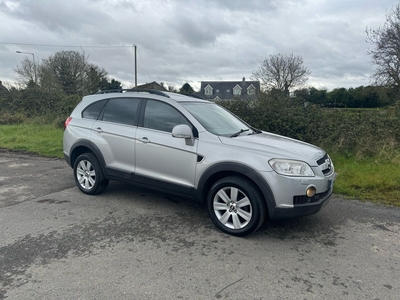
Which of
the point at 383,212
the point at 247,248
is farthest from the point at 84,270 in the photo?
the point at 383,212

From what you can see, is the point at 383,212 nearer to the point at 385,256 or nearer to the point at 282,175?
the point at 385,256

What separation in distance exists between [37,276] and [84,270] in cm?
41

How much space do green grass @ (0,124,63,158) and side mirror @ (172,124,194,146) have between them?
6.17 meters

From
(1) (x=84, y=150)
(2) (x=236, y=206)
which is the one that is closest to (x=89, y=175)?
(1) (x=84, y=150)

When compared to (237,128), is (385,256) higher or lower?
lower

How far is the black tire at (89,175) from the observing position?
5.00m

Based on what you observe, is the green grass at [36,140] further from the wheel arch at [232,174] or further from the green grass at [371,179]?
the green grass at [371,179]

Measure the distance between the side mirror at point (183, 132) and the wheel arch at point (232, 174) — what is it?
48 cm

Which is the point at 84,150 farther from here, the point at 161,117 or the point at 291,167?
the point at 291,167

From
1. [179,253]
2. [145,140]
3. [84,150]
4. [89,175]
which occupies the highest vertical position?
[145,140]

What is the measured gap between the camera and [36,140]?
→ 1120cm

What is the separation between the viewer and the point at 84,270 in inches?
114

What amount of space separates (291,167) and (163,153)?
5.70 feet

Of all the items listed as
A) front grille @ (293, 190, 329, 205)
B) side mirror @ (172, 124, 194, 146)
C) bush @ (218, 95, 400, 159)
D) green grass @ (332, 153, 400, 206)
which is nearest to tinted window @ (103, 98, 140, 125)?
side mirror @ (172, 124, 194, 146)
